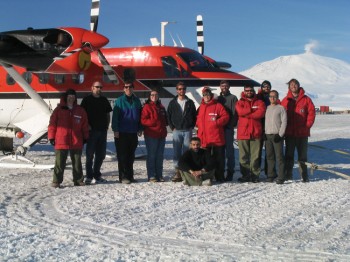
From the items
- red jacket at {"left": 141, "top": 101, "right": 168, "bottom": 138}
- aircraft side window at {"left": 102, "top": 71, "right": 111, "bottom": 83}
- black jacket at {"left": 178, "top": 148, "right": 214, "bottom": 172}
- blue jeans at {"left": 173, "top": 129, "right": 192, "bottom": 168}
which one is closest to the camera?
black jacket at {"left": 178, "top": 148, "right": 214, "bottom": 172}

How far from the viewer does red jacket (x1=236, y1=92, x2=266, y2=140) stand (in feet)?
26.6

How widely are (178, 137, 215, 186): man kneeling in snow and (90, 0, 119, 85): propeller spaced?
3.23 m

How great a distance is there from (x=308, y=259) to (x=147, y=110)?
4.78 meters

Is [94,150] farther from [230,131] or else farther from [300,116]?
[300,116]

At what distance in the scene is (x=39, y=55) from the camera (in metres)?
9.28

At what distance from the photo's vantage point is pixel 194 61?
11180mm

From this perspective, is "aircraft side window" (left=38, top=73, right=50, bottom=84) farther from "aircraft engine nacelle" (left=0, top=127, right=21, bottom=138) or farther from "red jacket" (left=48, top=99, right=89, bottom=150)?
"red jacket" (left=48, top=99, right=89, bottom=150)

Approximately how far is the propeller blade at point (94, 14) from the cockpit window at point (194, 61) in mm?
2163

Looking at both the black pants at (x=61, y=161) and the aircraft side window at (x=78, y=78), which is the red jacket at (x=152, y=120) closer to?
the black pants at (x=61, y=161)

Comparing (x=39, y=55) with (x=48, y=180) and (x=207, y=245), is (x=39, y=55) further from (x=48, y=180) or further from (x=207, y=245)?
(x=207, y=245)

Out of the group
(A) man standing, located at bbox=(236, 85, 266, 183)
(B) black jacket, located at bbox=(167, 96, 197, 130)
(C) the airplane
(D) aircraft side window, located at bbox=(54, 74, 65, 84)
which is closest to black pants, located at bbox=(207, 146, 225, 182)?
(A) man standing, located at bbox=(236, 85, 266, 183)

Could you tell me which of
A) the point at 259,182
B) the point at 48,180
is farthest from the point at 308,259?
the point at 48,180

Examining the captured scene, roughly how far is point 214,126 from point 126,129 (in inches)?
61.8

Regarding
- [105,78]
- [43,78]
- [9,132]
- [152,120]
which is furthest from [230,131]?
[9,132]
